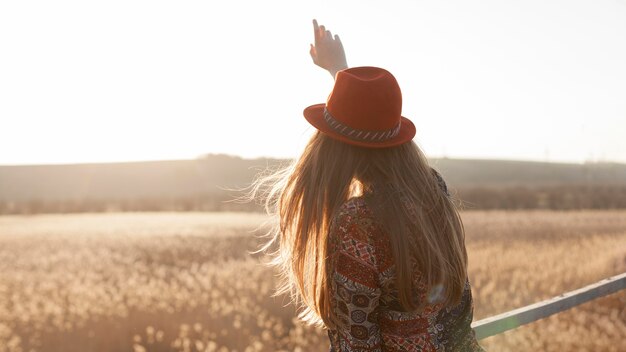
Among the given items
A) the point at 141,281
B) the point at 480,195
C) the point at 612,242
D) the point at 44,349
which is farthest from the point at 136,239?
the point at 480,195

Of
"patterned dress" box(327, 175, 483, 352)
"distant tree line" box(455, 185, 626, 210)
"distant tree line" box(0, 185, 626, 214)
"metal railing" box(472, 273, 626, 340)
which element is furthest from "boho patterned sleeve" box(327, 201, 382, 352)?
"distant tree line" box(455, 185, 626, 210)

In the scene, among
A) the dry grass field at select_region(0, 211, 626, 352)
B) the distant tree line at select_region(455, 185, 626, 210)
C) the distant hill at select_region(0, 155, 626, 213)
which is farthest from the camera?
the distant hill at select_region(0, 155, 626, 213)

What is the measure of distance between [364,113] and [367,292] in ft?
1.68

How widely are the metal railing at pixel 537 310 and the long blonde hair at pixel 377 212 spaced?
76 cm

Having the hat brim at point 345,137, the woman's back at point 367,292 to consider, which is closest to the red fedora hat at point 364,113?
the hat brim at point 345,137

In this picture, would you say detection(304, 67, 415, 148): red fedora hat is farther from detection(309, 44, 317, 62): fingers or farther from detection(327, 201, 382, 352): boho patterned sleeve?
detection(309, 44, 317, 62): fingers

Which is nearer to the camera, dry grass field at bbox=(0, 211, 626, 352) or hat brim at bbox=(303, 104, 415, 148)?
hat brim at bbox=(303, 104, 415, 148)

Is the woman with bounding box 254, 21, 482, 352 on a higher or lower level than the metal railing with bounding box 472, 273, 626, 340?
higher

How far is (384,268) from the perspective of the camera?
1607mm

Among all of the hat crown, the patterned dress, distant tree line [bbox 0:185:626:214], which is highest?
the hat crown

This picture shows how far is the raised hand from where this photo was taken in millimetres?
2387

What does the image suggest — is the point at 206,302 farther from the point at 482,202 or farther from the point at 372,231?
the point at 482,202

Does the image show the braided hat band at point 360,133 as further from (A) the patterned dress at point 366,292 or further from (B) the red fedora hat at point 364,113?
(A) the patterned dress at point 366,292

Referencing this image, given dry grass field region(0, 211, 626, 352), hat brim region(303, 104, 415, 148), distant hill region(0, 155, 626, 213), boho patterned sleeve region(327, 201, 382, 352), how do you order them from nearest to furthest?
boho patterned sleeve region(327, 201, 382, 352) < hat brim region(303, 104, 415, 148) < dry grass field region(0, 211, 626, 352) < distant hill region(0, 155, 626, 213)
